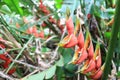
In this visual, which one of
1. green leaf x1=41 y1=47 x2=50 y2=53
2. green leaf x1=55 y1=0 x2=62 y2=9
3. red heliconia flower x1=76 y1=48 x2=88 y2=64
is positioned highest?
green leaf x1=55 y1=0 x2=62 y2=9

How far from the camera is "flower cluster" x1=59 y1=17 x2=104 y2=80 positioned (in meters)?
0.57

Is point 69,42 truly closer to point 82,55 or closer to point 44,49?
point 82,55

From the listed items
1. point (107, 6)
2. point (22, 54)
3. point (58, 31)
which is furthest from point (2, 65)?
point (107, 6)

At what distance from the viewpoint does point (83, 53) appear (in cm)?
58

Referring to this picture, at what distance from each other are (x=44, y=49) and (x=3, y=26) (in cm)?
12

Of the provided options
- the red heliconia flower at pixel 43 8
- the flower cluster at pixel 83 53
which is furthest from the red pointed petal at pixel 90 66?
the red heliconia flower at pixel 43 8

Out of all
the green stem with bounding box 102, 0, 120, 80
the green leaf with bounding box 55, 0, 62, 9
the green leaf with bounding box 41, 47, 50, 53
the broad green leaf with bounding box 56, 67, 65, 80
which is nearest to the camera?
the green stem with bounding box 102, 0, 120, 80

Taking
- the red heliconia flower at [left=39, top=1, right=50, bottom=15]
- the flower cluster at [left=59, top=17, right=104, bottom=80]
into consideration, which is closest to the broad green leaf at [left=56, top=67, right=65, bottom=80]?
the flower cluster at [left=59, top=17, right=104, bottom=80]

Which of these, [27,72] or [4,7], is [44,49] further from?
[4,7]

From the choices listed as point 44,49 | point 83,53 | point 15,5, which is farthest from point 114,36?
point 15,5

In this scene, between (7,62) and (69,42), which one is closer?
(69,42)

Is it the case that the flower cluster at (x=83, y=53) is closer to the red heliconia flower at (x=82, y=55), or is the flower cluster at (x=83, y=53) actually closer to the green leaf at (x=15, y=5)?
the red heliconia flower at (x=82, y=55)

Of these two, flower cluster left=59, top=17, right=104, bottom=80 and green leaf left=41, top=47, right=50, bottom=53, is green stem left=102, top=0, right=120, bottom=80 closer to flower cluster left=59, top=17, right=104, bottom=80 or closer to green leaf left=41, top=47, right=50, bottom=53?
flower cluster left=59, top=17, right=104, bottom=80

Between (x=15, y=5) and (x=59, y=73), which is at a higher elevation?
(x=15, y=5)
